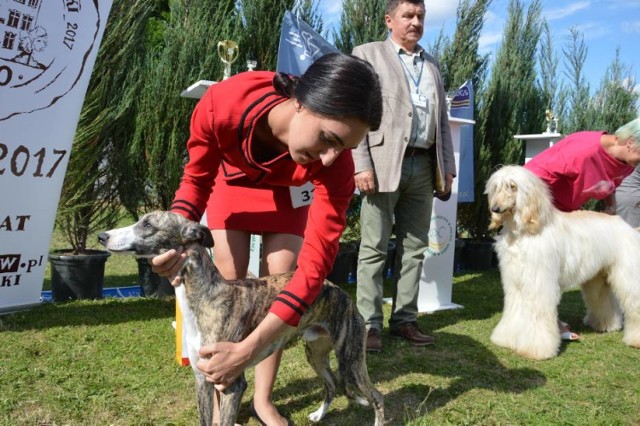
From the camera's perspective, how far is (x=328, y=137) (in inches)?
71.3

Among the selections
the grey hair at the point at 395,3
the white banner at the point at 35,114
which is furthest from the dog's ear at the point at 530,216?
the white banner at the point at 35,114

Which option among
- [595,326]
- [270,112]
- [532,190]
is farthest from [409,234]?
[270,112]

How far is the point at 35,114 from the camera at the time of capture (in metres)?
4.16

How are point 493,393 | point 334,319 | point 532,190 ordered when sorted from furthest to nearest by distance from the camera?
point 532,190
point 493,393
point 334,319

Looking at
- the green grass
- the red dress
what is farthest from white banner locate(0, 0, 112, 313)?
the red dress

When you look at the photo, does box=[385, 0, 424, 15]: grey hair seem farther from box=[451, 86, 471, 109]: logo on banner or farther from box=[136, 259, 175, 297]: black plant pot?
box=[136, 259, 175, 297]: black plant pot

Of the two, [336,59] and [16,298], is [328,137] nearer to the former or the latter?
[336,59]

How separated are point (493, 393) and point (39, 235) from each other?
3722 mm

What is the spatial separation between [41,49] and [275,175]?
113 inches

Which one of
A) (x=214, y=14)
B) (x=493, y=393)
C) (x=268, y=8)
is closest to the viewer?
(x=493, y=393)

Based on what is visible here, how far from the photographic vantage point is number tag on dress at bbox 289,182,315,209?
2.74 m

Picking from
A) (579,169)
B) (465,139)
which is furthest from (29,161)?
(465,139)

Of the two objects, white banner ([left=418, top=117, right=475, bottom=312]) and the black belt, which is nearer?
the black belt

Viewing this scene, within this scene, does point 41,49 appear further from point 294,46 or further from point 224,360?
point 224,360
